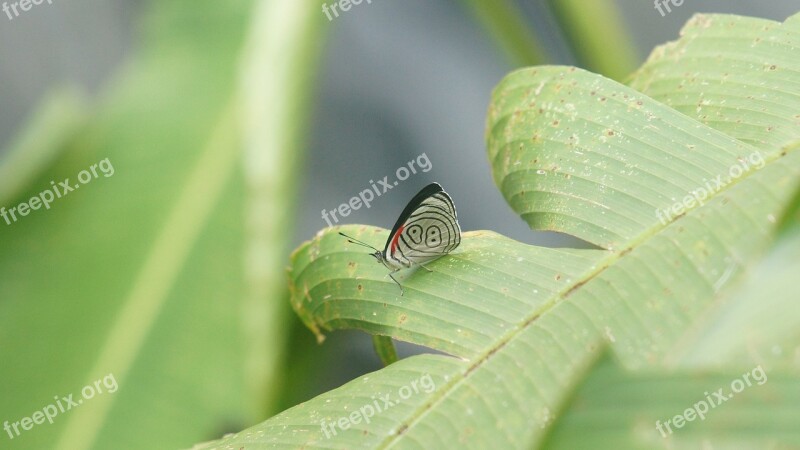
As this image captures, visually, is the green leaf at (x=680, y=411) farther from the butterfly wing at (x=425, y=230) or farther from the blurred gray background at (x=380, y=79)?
the blurred gray background at (x=380, y=79)

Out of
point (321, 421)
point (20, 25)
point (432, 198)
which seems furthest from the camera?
point (20, 25)

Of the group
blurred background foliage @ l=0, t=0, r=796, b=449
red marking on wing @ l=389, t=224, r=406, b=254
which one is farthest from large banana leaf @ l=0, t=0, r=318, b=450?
red marking on wing @ l=389, t=224, r=406, b=254

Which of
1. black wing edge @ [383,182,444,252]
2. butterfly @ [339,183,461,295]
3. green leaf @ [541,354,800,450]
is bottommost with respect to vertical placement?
green leaf @ [541,354,800,450]

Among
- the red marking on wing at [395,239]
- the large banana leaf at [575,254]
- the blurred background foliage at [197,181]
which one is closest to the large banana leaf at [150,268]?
the blurred background foliage at [197,181]

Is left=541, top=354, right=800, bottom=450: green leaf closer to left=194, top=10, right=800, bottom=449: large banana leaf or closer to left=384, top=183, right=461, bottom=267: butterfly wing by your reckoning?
left=194, top=10, right=800, bottom=449: large banana leaf

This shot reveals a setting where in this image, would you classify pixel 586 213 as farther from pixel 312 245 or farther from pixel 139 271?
pixel 139 271

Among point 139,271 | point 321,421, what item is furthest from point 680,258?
point 139,271
